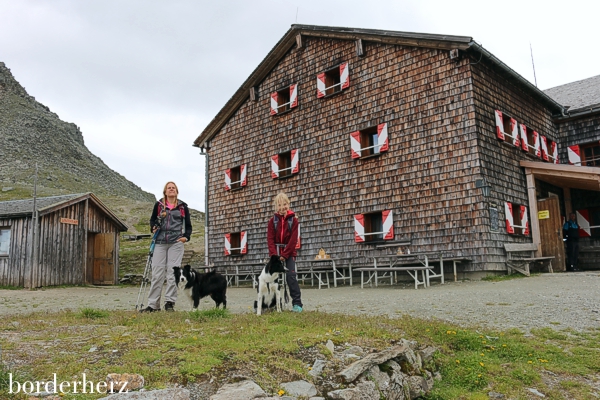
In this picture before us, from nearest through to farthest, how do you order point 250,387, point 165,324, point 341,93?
point 250,387, point 165,324, point 341,93

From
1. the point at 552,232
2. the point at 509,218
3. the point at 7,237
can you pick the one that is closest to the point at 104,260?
the point at 7,237

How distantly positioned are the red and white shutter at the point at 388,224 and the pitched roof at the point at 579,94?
854 cm

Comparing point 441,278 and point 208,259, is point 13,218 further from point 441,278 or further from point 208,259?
point 441,278

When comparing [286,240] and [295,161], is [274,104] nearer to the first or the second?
[295,161]

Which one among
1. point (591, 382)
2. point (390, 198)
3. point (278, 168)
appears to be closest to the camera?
point (591, 382)

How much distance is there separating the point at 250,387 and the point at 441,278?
10.1m

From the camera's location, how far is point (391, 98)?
14.8m

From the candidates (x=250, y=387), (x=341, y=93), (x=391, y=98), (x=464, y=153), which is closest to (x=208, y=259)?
(x=341, y=93)

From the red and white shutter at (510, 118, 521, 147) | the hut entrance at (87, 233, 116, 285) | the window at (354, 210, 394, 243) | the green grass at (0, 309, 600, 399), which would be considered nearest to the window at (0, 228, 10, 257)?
the hut entrance at (87, 233, 116, 285)

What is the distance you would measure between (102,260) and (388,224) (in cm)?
1239

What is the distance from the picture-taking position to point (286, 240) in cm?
693

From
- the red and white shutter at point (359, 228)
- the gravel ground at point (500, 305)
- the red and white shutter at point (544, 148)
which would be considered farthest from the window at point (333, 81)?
the gravel ground at point (500, 305)

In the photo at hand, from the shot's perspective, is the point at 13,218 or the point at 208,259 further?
the point at 208,259

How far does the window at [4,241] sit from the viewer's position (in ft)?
55.0
